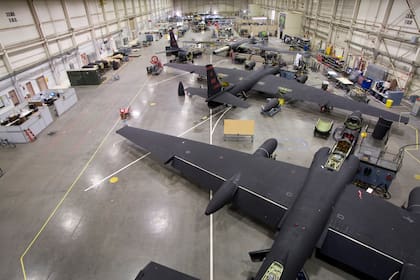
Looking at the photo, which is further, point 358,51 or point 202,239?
point 358,51

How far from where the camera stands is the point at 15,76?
81.5 ft

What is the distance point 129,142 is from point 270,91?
604 inches

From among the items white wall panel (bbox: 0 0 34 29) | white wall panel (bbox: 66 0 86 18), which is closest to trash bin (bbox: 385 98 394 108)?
white wall panel (bbox: 0 0 34 29)

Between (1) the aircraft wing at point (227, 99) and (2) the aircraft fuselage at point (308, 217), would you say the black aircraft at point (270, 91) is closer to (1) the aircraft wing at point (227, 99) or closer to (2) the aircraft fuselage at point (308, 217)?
(1) the aircraft wing at point (227, 99)

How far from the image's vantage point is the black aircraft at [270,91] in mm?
20073

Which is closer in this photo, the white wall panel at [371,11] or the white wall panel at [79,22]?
the white wall panel at [371,11]

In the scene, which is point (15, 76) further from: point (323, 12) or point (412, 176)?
point (323, 12)

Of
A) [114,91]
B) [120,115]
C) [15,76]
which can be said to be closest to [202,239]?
[120,115]

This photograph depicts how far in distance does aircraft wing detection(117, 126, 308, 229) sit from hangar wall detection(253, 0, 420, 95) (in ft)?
72.8

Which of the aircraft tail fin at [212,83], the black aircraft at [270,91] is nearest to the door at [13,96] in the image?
the black aircraft at [270,91]

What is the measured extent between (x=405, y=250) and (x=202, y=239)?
8.23 m

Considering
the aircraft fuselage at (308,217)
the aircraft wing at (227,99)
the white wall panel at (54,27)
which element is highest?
the white wall panel at (54,27)

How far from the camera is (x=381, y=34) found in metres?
27.7

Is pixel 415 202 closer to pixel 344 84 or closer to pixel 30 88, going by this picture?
pixel 344 84
